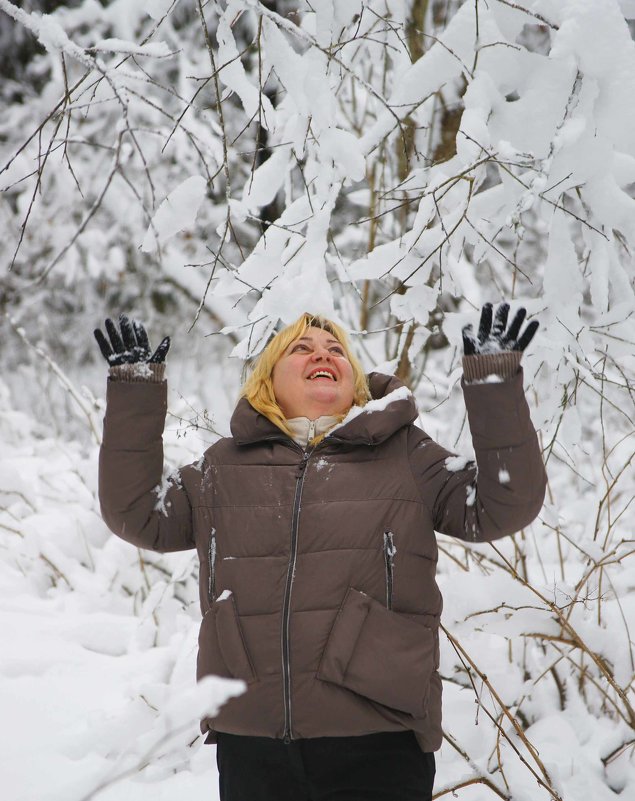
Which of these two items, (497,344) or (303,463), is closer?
(497,344)

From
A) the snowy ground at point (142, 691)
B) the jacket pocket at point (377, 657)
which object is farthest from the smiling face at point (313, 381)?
the snowy ground at point (142, 691)

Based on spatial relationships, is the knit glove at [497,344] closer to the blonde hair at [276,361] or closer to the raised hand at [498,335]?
the raised hand at [498,335]

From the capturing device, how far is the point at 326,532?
1.32m

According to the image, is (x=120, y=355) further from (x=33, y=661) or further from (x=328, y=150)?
(x=33, y=661)

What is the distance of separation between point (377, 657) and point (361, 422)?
0.46 m

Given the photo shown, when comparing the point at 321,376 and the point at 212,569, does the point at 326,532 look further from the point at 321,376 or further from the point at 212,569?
the point at 321,376

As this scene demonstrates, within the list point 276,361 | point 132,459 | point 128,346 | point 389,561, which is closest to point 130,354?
point 128,346

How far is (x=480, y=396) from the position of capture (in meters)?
1.24

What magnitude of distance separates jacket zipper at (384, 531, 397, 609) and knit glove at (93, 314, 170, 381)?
0.58m

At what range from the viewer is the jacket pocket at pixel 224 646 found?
1242 millimetres

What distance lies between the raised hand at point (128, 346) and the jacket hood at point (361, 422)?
227 millimetres

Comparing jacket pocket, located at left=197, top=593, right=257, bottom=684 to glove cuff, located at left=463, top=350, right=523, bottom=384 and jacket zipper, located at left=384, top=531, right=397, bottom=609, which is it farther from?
glove cuff, located at left=463, top=350, right=523, bottom=384

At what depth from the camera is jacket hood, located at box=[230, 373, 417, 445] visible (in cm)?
139

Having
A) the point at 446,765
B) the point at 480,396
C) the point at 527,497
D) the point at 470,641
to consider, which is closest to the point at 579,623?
the point at 470,641
